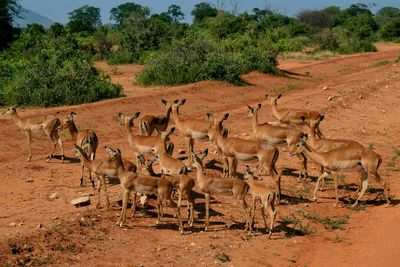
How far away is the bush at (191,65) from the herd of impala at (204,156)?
1125 cm

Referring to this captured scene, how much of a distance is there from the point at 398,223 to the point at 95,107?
12.4m

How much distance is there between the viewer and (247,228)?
10445 mm

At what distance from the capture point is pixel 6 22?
38.3m

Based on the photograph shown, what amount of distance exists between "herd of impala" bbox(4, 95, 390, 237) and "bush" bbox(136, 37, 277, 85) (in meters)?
11.3

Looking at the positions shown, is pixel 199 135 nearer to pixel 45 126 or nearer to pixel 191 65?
pixel 45 126

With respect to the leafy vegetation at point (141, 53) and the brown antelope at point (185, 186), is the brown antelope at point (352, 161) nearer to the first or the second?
the brown antelope at point (185, 186)

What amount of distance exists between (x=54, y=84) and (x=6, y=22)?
62.0ft

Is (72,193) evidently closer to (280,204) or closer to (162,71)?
(280,204)

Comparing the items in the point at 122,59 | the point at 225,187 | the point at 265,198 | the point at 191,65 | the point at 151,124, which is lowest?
the point at 265,198

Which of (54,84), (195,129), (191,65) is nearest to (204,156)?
(195,129)

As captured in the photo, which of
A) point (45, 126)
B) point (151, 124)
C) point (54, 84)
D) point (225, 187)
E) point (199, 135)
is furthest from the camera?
point (54, 84)

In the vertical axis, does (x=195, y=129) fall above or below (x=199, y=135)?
above

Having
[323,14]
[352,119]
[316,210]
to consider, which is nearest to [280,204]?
[316,210]

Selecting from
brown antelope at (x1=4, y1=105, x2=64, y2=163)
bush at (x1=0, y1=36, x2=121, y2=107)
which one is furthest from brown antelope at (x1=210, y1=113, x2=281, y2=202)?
bush at (x1=0, y1=36, x2=121, y2=107)
